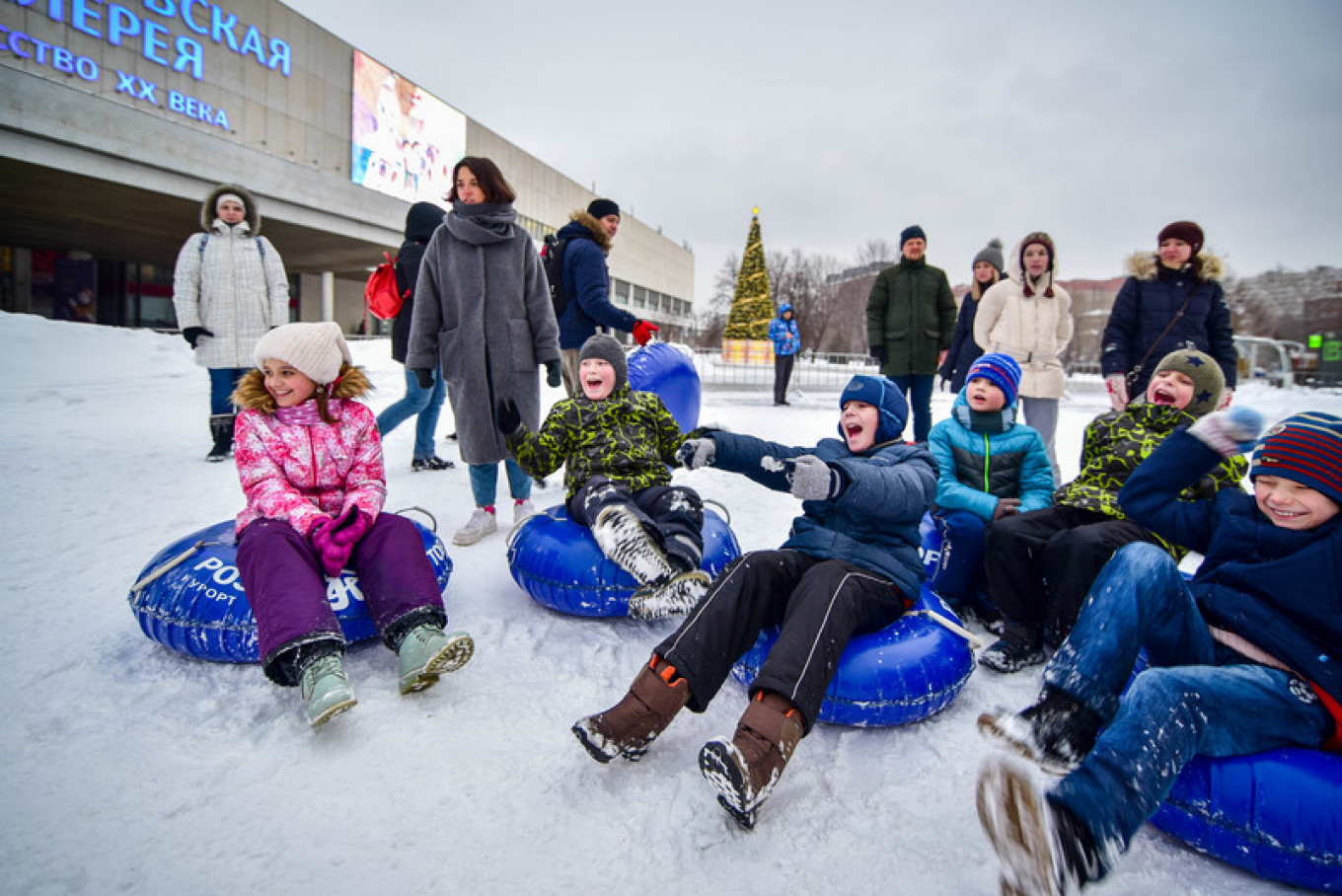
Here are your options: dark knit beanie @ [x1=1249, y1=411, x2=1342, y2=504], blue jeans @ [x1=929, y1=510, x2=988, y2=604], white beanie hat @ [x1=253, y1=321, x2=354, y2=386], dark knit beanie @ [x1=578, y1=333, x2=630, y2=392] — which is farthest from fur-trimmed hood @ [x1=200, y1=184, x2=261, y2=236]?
dark knit beanie @ [x1=1249, y1=411, x2=1342, y2=504]

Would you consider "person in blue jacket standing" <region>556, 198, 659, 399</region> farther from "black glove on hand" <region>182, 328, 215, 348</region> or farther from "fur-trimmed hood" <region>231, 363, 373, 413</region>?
"black glove on hand" <region>182, 328, 215, 348</region>

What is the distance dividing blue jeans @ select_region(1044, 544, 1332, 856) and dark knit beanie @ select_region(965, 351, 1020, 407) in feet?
4.54

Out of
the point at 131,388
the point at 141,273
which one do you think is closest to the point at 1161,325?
the point at 131,388

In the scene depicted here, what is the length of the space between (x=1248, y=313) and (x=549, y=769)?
50.2m

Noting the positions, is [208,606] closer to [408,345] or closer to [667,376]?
[408,345]

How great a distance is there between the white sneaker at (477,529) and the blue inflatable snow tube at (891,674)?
2.14 meters

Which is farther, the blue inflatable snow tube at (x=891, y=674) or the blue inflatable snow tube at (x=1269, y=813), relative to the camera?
the blue inflatable snow tube at (x=891, y=674)

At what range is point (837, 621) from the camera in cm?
204

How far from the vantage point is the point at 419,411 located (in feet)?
17.7

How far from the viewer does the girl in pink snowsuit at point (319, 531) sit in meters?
2.09

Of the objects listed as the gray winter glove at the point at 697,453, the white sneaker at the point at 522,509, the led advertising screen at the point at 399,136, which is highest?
the led advertising screen at the point at 399,136

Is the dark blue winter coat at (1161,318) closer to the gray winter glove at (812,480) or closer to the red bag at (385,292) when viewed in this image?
the gray winter glove at (812,480)

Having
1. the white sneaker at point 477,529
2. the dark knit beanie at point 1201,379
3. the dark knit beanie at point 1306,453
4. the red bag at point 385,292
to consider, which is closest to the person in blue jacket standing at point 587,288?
the white sneaker at point 477,529

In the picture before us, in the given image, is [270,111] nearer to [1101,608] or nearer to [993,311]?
[993,311]
